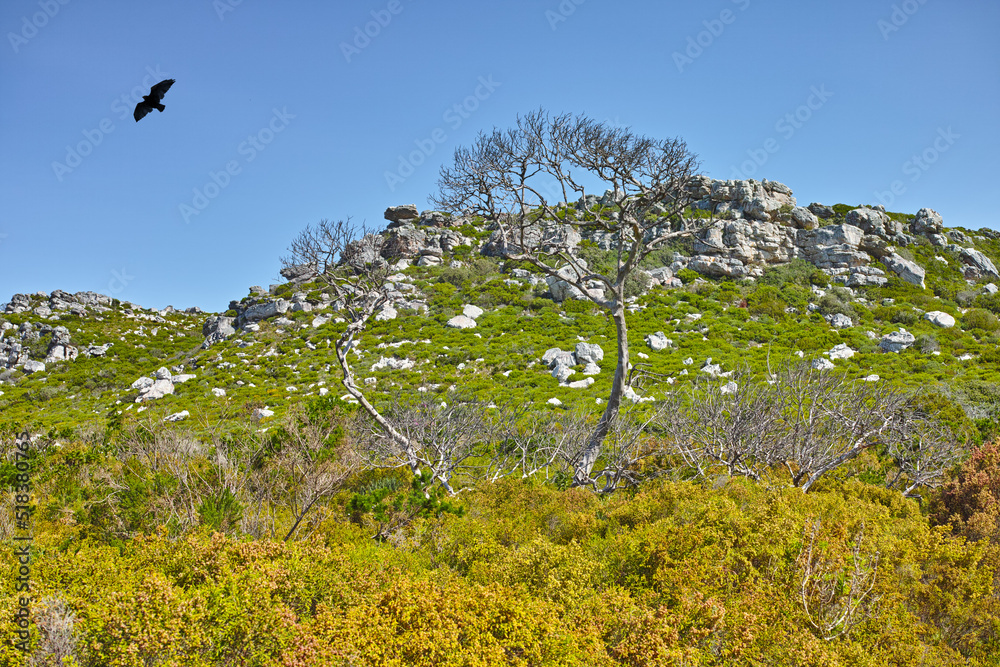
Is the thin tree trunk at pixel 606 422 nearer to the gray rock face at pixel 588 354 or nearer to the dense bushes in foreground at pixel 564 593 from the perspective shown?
the dense bushes in foreground at pixel 564 593

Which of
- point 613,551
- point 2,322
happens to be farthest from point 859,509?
point 2,322

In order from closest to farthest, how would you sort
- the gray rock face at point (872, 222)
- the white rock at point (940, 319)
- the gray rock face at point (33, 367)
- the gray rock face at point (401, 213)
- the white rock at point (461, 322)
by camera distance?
1. the white rock at point (940, 319)
2. the white rock at point (461, 322)
3. the gray rock face at point (33, 367)
4. the gray rock face at point (872, 222)
5. the gray rock face at point (401, 213)

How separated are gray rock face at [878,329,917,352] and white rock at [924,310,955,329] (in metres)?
3.54

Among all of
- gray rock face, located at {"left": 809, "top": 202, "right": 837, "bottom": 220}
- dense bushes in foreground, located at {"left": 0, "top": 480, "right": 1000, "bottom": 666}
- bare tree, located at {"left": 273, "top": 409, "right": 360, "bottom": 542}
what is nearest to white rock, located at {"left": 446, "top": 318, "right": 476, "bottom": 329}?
bare tree, located at {"left": 273, "top": 409, "right": 360, "bottom": 542}

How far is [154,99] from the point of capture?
17.0ft

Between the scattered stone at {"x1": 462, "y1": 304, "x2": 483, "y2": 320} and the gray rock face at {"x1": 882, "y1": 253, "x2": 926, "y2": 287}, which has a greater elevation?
the gray rock face at {"x1": 882, "y1": 253, "x2": 926, "y2": 287}

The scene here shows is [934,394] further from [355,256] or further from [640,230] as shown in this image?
[355,256]

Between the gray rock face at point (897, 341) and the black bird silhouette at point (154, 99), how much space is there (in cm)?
2631

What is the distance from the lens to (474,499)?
8.28m

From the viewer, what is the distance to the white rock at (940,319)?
983 inches

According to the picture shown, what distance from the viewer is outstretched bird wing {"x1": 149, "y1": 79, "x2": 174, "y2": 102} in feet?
16.9

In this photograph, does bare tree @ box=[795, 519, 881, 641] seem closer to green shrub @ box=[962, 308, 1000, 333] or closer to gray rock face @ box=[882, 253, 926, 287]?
green shrub @ box=[962, 308, 1000, 333]

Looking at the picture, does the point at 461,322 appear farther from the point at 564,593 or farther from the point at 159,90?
the point at 564,593

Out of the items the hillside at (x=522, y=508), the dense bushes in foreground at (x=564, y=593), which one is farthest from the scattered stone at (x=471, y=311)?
the dense bushes in foreground at (x=564, y=593)
